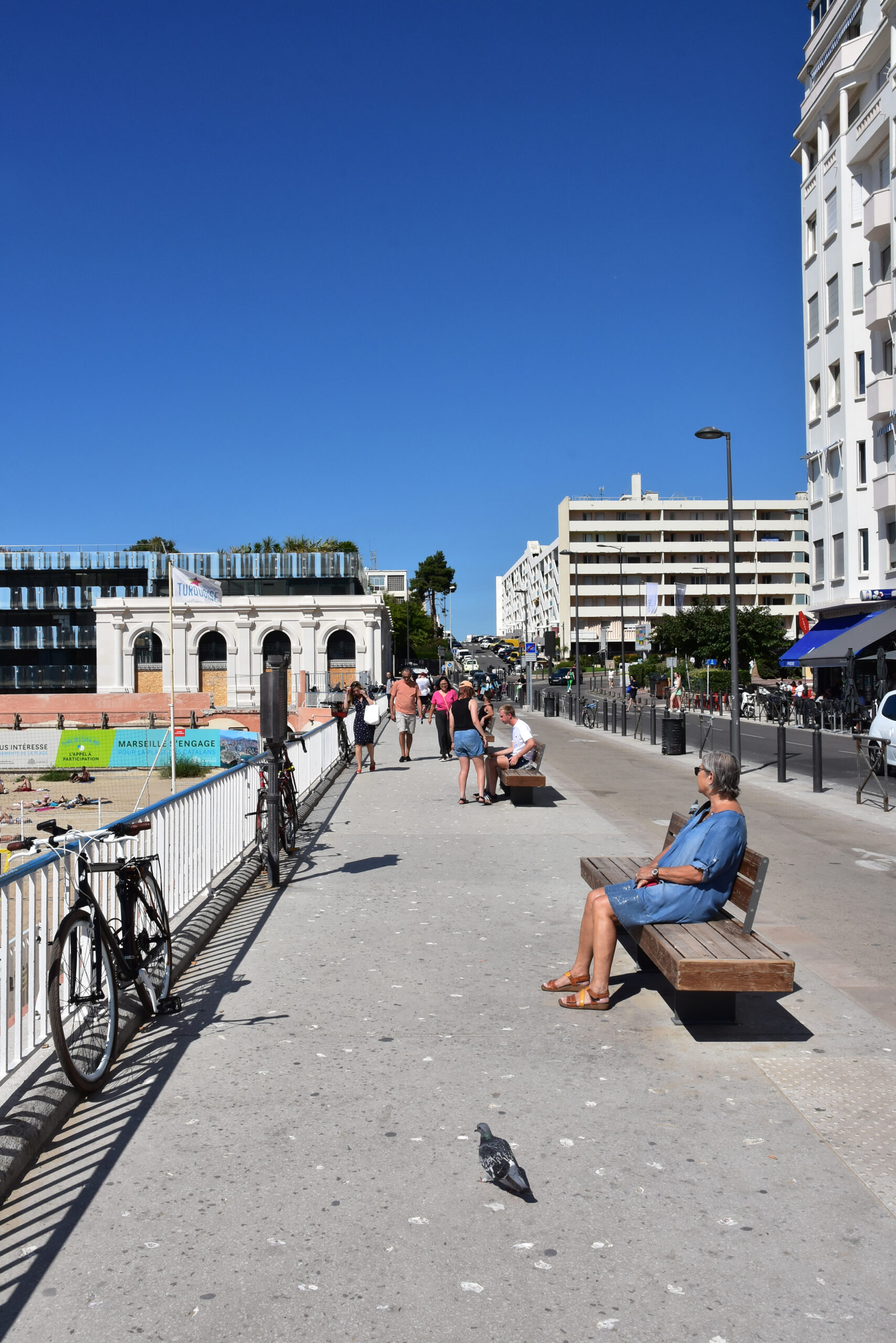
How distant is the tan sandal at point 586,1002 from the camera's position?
570 centimetres

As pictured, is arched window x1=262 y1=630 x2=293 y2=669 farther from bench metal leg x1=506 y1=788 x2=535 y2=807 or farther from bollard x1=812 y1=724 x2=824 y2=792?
bench metal leg x1=506 y1=788 x2=535 y2=807

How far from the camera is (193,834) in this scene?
812cm

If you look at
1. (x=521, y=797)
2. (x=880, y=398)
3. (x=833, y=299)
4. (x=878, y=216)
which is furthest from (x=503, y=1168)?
(x=833, y=299)

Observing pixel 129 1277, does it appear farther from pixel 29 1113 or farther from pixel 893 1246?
pixel 893 1246

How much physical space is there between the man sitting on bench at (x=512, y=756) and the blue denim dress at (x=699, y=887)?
8.24 metres

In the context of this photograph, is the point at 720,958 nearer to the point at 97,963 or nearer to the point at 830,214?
the point at 97,963

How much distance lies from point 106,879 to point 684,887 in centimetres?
317

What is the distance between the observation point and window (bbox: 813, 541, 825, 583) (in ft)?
131

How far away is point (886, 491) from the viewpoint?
109 feet

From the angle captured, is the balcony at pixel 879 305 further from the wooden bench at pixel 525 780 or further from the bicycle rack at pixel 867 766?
the wooden bench at pixel 525 780

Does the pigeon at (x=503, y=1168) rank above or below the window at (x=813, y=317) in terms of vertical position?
below

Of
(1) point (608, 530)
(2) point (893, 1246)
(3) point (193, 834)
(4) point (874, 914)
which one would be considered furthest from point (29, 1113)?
(1) point (608, 530)

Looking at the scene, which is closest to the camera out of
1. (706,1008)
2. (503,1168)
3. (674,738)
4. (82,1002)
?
(503,1168)

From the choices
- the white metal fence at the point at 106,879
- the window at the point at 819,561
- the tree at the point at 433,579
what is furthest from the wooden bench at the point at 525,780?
the tree at the point at 433,579
